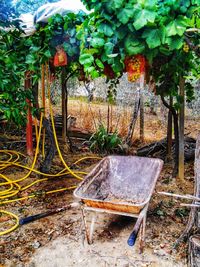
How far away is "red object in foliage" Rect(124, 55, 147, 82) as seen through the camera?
9.39 ft

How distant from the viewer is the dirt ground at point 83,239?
2488 millimetres

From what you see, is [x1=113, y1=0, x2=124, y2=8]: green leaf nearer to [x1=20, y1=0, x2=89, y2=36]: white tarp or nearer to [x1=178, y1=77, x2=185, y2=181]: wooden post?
[x1=20, y1=0, x2=89, y2=36]: white tarp

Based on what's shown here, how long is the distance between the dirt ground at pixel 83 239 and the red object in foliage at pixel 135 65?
154cm

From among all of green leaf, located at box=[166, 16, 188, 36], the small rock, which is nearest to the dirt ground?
the small rock

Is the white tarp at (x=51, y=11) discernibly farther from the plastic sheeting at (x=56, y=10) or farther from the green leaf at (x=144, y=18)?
the green leaf at (x=144, y=18)

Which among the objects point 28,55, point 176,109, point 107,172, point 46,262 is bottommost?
point 46,262

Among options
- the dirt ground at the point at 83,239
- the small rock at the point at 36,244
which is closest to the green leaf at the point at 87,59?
the dirt ground at the point at 83,239

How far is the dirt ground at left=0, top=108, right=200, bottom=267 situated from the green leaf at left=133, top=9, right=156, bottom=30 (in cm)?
190

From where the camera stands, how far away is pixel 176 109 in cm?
399

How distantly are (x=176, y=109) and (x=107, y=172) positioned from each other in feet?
4.52

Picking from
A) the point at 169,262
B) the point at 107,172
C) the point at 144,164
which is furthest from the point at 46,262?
the point at 144,164

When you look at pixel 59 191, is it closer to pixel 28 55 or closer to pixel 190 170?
pixel 28 55

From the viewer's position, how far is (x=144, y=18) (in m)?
2.16

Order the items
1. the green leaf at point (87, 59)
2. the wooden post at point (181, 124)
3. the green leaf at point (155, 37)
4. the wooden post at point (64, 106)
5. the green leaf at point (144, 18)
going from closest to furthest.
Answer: the green leaf at point (144, 18), the green leaf at point (155, 37), the green leaf at point (87, 59), the wooden post at point (181, 124), the wooden post at point (64, 106)
